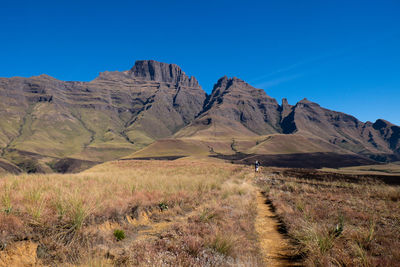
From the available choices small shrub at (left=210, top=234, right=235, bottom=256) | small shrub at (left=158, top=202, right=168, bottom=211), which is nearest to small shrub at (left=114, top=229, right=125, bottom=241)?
small shrub at (left=210, top=234, right=235, bottom=256)

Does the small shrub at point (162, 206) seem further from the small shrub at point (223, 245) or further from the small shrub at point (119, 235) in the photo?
the small shrub at point (223, 245)

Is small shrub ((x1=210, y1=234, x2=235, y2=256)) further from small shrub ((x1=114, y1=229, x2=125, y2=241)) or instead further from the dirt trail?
small shrub ((x1=114, y1=229, x2=125, y2=241))

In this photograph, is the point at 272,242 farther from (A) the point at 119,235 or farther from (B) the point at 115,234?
(B) the point at 115,234

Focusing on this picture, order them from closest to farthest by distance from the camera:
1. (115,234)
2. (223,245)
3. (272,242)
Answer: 1. (223,245)
2. (115,234)
3. (272,242)

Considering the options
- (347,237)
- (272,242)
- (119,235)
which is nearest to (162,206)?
(119,235)

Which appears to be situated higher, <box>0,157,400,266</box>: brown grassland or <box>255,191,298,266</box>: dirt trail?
<box>0,157,400,266</box>: brown grassland

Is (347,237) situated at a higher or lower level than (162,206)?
higher

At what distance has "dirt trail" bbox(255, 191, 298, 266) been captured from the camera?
5.35m

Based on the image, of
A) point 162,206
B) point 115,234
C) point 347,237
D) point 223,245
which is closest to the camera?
point 223,245

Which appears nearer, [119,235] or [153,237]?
[119,235]

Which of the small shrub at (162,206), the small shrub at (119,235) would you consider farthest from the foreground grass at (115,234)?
the small shrub at (162,206)

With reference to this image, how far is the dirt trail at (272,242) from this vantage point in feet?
17.5

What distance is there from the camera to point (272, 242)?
6617 millimetres

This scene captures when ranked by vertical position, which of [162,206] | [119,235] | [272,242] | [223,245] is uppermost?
[223,245]
